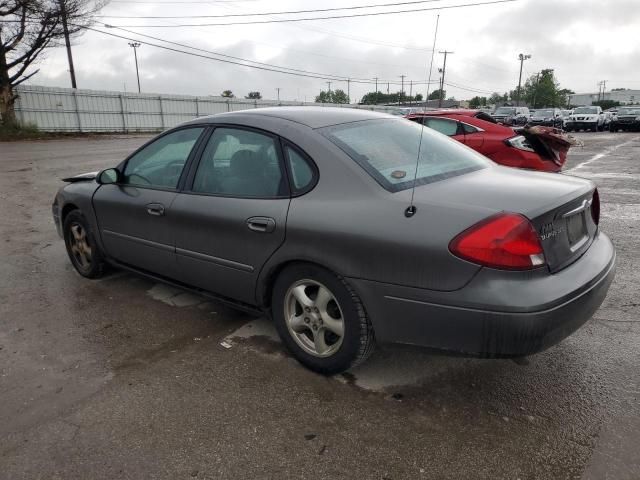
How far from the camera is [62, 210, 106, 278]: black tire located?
4.45 meters

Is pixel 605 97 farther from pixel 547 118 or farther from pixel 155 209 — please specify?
pixel 155 209

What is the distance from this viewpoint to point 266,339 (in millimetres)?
3420

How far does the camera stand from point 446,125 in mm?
8867

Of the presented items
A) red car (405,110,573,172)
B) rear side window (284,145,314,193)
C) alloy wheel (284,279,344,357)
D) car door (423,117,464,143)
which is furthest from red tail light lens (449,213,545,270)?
car door (423,117,464,143)

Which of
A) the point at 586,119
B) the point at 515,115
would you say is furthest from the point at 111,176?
the point at 515,115

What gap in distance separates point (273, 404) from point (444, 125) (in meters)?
7.23

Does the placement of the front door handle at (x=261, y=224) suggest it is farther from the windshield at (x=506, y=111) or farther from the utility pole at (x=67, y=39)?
the windshield at (x=506, y=111)

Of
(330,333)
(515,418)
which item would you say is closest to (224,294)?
(330,333)

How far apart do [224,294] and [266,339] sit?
417mm

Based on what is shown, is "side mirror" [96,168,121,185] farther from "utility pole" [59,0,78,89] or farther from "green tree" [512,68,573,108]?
"green tree" [512,68,573,108]

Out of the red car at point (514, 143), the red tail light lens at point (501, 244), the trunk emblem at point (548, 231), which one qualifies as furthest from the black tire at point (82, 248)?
the red car at point (514, 143)

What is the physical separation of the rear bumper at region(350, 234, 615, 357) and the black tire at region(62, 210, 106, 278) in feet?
9.32

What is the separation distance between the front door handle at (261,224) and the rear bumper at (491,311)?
2.01ft

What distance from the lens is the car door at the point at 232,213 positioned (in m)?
2.97
